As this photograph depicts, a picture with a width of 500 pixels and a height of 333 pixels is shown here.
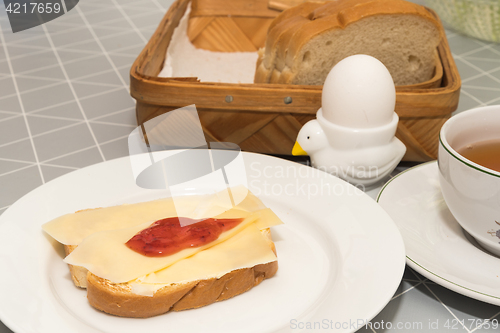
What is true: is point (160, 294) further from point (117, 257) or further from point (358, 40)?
point (358, 40)

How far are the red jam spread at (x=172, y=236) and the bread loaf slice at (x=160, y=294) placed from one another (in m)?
0.07

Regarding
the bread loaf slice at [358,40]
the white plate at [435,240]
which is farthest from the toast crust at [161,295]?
the bread loaf slice at [358,40]

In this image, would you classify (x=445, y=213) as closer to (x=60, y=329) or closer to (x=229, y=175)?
(x=229, y=175)

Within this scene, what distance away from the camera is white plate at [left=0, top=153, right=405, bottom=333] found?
0.73m

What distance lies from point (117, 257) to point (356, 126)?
2.03ft

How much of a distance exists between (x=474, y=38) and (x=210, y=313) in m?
1.99

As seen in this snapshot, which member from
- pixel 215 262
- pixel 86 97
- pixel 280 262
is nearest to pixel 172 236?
pixel 215 262

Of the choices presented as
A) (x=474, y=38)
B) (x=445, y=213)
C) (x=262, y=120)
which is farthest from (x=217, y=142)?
(x=474, y=38)

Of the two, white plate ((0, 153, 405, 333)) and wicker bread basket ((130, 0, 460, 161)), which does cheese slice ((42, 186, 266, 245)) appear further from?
wicker bread basket ((130, 0, 460, 161))

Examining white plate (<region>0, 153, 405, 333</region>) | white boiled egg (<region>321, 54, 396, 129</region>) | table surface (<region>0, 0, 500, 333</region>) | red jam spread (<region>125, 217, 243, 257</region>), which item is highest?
white boiled egg (<region>321, 54, 396, 129</region>)

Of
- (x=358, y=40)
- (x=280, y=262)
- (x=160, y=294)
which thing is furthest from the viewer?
(x=358, y=40)

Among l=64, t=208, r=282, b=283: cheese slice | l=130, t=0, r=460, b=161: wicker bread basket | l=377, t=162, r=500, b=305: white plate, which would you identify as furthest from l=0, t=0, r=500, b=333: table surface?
l=130, t=0, r=460, b=161: wicker bread basket

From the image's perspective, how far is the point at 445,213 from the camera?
1012 mm

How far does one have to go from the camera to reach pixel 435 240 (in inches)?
36.4
